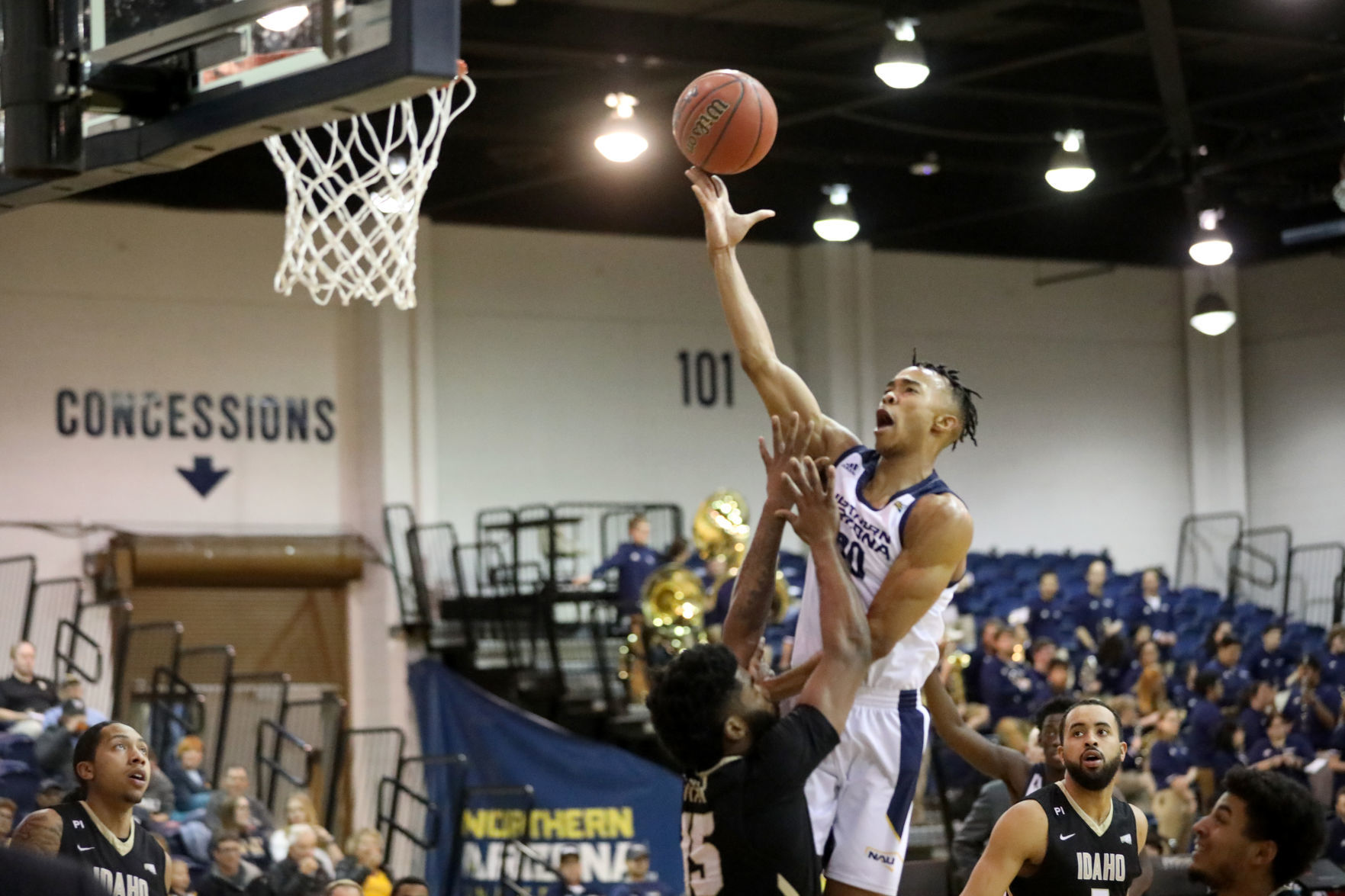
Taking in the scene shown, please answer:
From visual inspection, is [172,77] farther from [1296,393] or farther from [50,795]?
[1296,393]

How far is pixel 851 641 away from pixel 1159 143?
11947 mm

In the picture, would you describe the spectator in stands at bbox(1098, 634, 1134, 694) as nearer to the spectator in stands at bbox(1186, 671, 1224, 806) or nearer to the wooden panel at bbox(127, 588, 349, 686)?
the spectator in stands at bbox(1186, 671, 1224, 806)

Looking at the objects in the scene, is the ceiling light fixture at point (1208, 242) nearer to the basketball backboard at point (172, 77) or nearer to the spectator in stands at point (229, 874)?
the spectator in stands at point (229, 874)

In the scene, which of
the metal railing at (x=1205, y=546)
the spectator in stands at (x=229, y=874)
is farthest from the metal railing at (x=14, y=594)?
the metal railing at (x=1205, y=546)

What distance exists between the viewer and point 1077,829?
5215mm

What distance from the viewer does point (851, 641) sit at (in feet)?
14.4

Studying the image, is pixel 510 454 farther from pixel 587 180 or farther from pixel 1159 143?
pixel 1159 143

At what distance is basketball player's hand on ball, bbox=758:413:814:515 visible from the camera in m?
4.62

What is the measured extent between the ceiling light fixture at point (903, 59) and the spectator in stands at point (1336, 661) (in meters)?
6.62

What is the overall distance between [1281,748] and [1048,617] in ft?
11.0

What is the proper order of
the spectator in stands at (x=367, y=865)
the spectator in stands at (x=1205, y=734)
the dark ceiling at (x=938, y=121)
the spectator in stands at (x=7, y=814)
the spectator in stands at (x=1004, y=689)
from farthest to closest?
the spectator in stands at (x=1004, y=689)
the spectator in stands at (x=1205, y=734)
the dark ceiling at (x=938, y=121)
the spectator in stands at (x=367, y=865)
the spectator in stands at (x=7, y=814)

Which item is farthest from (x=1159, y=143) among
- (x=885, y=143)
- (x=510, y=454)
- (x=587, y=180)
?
(x=510, y=454)

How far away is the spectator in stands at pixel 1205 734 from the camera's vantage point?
45.1 feet

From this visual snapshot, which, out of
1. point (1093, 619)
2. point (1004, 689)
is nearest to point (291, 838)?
point (1004, 689)
